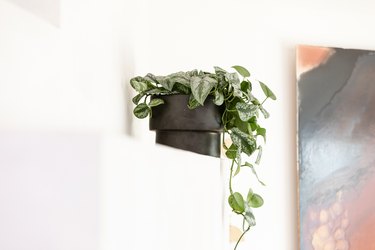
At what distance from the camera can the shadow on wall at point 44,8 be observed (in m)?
0.64

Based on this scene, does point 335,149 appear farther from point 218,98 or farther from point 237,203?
point 218,98

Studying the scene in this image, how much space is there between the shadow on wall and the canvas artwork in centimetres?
155

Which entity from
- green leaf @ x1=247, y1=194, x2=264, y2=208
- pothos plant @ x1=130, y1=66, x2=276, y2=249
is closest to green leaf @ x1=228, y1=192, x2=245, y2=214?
green leaf @ x1=247, y1=194, x2=264, y2=208

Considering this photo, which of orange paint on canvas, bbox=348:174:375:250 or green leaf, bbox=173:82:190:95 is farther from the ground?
green leaf, bbox=173:82:190:95

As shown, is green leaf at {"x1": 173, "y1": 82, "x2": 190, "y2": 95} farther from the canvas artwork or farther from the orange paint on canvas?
the orange paint on canvas

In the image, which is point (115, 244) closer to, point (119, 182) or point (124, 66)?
point (119, 182)

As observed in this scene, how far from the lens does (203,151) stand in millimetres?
1192

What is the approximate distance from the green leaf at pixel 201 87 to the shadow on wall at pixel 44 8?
0.46m

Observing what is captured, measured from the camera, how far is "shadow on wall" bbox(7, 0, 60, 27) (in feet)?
2.10

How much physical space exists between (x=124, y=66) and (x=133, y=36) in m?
0.24

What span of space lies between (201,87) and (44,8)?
50 cm

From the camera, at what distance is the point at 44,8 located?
2.12 ft

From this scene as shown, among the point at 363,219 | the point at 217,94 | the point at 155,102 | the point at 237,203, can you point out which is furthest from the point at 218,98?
the point at 363,219

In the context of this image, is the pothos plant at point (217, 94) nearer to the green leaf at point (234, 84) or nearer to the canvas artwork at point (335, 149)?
the green leaf at point (234, 84)
